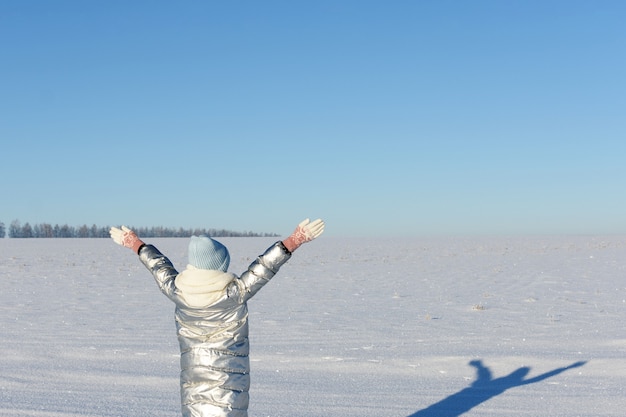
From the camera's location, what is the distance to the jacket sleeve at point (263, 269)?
3.79 metres

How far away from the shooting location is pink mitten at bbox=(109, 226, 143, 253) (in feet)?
13.9

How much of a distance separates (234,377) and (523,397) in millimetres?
3455

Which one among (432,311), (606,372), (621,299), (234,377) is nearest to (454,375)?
(606,372)

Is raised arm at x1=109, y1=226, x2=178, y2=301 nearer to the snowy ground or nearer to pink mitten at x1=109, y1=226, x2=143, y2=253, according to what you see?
pink mitten at x1=109, y1=226, x2=143, y2=253

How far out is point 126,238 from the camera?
4289mm

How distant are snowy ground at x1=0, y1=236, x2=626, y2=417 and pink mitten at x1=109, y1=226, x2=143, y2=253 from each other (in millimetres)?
1904

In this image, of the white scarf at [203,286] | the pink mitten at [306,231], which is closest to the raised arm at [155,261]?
the white scarf at [203,286]

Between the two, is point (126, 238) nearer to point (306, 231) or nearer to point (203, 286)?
point (203, 286)

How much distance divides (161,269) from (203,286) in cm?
41

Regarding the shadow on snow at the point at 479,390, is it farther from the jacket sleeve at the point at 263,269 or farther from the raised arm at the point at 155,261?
the raised arm at the point at 155,261

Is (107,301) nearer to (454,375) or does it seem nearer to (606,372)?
(454,375)

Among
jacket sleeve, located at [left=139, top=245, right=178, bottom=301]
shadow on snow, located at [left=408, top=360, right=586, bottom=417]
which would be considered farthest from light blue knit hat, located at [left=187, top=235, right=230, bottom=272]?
shadow on snow, located at [left=408, top=360, right=586, bottom=417]

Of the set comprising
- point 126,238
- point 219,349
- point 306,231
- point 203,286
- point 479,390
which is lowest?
point 479,390

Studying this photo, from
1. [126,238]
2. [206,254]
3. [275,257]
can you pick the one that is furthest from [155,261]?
[275,257]
